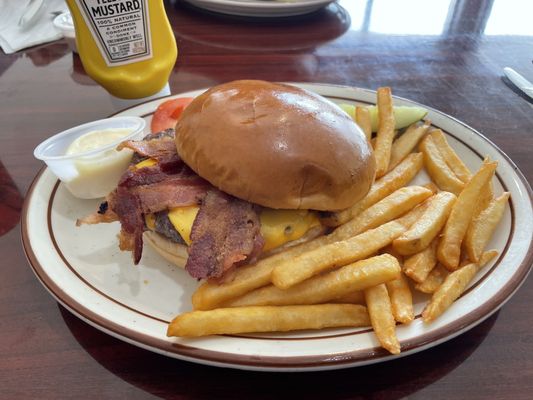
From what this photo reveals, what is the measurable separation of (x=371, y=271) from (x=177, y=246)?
30.0 inches

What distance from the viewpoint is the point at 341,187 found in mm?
1670

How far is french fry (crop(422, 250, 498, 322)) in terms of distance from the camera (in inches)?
54.6

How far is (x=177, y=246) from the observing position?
5.57 ft

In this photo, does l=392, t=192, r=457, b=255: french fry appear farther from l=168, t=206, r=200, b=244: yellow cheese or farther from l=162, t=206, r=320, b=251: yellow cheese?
l=168, t=206, r=200, b=244: yellow cheese

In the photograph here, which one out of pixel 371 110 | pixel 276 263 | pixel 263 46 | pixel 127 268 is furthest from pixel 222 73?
pixel 276 263

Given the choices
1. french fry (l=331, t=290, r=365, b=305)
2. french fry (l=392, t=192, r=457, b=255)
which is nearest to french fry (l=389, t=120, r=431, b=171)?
french fry (l=392, t=192, r=457, b=255)

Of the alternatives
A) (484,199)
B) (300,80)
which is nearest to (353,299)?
(484,199)

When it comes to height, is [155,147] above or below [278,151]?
below

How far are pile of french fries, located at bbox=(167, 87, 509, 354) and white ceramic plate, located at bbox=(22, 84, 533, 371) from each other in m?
0.05

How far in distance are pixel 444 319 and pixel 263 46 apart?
10.2 feet

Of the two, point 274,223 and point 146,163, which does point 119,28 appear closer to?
point 146,163

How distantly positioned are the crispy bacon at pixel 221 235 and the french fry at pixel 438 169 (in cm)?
98

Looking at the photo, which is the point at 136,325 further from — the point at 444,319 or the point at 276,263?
the point at 444,319

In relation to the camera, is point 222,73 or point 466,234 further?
point 222,73
